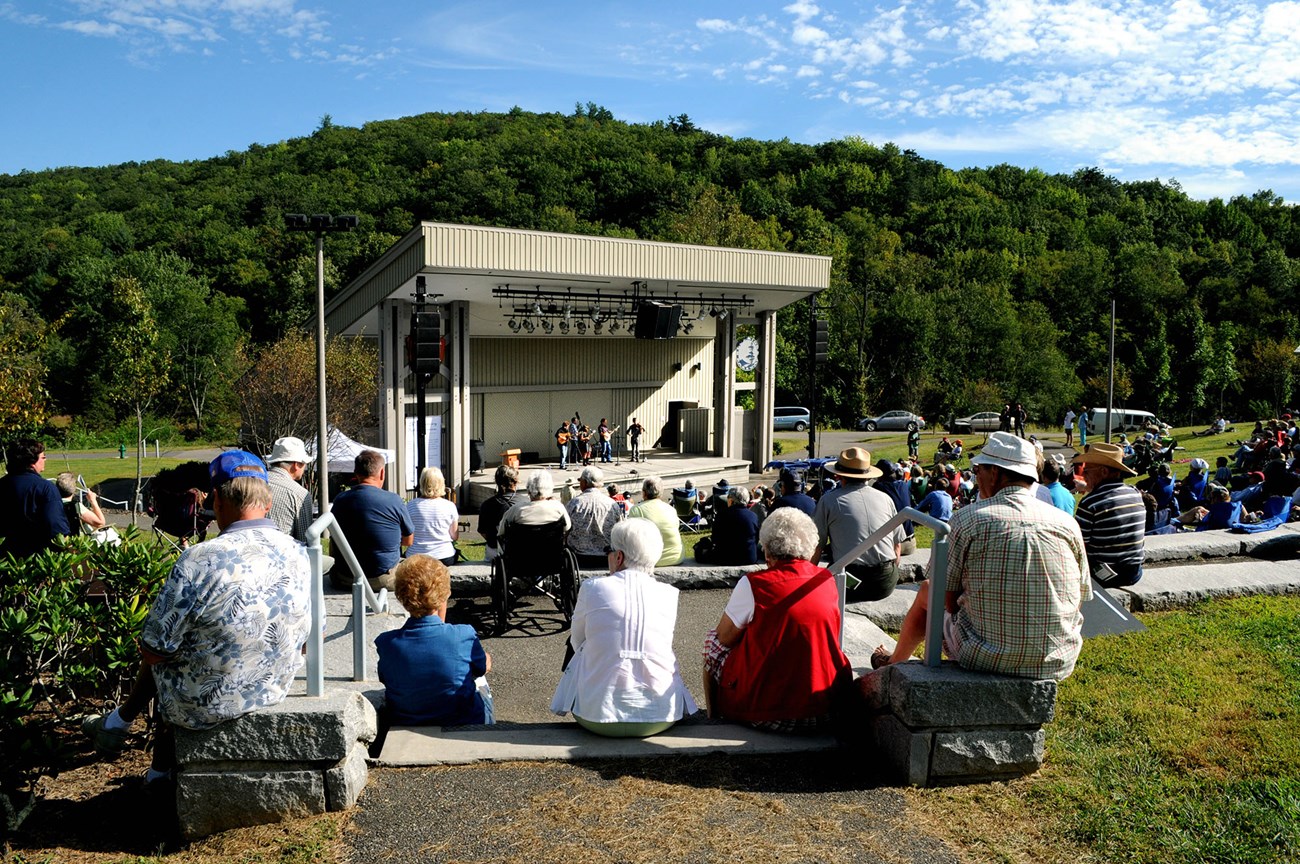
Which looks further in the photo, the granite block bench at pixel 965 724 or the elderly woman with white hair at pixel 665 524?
the elderly woman with white hair at pixel 665 524

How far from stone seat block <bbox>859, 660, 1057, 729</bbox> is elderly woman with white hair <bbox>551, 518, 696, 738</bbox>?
37.2 inches

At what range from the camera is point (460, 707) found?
4.00 metres

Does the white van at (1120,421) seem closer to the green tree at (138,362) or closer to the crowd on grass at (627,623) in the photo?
the green tree at (138,362)

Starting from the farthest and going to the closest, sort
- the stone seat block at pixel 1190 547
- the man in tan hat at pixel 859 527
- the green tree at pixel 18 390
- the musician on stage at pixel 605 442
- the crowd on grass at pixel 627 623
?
1. the musician on stage at pixel 605 442
2. the green tree at pixel 18 390
3. the stone seat block at pixel 1190 547
4. the man in tan hat at pixel 859 527
5. the crowd on grass at pixel 627 623

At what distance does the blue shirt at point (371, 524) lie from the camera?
611 centimetres

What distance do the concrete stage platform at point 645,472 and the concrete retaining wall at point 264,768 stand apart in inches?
661

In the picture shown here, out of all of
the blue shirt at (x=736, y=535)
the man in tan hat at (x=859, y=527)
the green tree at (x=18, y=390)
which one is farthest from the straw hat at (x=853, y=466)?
the green tree at (x=18, y=390)

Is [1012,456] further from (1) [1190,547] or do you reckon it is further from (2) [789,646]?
(1) [1190,547]

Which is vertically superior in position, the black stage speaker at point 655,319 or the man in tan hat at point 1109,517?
the black stage speaker at point 655,319

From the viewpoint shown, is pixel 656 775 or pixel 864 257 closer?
pixel 656 775

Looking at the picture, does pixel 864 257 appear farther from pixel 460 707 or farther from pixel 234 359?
pixel 460 707

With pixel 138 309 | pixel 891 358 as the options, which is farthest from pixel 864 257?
pixel 138 309

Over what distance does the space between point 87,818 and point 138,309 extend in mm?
39793

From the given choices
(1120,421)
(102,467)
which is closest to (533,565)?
(102,467)
